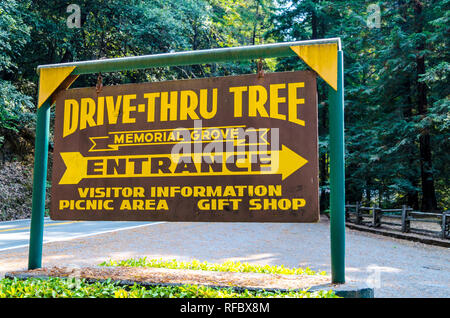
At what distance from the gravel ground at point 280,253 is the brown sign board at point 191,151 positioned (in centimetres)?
219

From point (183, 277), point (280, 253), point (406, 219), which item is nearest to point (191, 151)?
point (183, 277)

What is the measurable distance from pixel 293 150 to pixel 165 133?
1.46 meters

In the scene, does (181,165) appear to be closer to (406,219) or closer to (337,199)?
(337,199)

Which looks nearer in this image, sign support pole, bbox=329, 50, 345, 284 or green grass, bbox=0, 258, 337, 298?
green grass, bbox=0, 258, 337, 298

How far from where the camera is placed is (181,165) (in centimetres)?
421

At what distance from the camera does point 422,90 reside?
68.7 ft

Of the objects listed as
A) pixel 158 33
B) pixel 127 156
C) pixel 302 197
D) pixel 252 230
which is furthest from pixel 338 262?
pixel 158 33

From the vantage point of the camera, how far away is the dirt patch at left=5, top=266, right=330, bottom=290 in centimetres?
355

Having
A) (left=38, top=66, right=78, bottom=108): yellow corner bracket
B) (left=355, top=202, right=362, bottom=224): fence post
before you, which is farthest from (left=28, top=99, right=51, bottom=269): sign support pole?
(left=355, top=202, right=362, bottom=224): fence post

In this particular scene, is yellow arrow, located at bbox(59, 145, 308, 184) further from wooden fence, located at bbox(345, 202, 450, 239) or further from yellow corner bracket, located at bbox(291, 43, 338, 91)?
wooden fence, located at bbox(345, 202, 450, 239)

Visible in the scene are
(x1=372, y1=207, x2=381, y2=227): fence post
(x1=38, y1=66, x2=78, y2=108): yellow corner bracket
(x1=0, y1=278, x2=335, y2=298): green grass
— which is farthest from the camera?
(x1=372, y1=207, x2=381, y2=227): fence post

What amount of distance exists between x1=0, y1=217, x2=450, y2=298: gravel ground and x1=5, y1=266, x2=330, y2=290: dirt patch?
1929 mm
